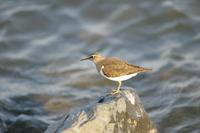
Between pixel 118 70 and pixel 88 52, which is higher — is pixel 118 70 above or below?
below

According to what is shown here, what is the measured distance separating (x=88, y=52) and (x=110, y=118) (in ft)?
20.8

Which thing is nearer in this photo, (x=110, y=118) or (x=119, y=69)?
(x=110, y=118)

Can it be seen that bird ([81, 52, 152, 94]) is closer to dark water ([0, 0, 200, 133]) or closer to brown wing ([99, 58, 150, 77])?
brown wing ([99, 58, 150, 77])

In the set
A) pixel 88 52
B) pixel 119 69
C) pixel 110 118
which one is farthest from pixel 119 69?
pixel 88 52

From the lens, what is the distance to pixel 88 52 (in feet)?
45.2

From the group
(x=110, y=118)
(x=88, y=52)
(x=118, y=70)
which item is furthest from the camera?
(x=88, y=52)

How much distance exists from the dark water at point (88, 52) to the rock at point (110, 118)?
2340 millimetres

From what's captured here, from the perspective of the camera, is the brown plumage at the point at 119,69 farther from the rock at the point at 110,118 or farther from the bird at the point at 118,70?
the rock at the point at 110,118

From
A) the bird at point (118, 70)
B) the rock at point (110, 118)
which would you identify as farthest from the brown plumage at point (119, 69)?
the rock at point (110, 118)

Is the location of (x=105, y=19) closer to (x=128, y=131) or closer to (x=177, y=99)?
(x=177, y=99)

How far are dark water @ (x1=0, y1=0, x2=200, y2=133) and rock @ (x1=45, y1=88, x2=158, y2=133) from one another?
2.34 m

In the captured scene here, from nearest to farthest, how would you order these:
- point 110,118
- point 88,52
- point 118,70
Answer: point 110,118
point 118,70
point 88,52

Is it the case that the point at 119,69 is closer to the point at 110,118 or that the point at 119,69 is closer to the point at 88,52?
the point at 110,118

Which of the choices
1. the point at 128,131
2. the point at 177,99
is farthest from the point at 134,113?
the point at 177,99
